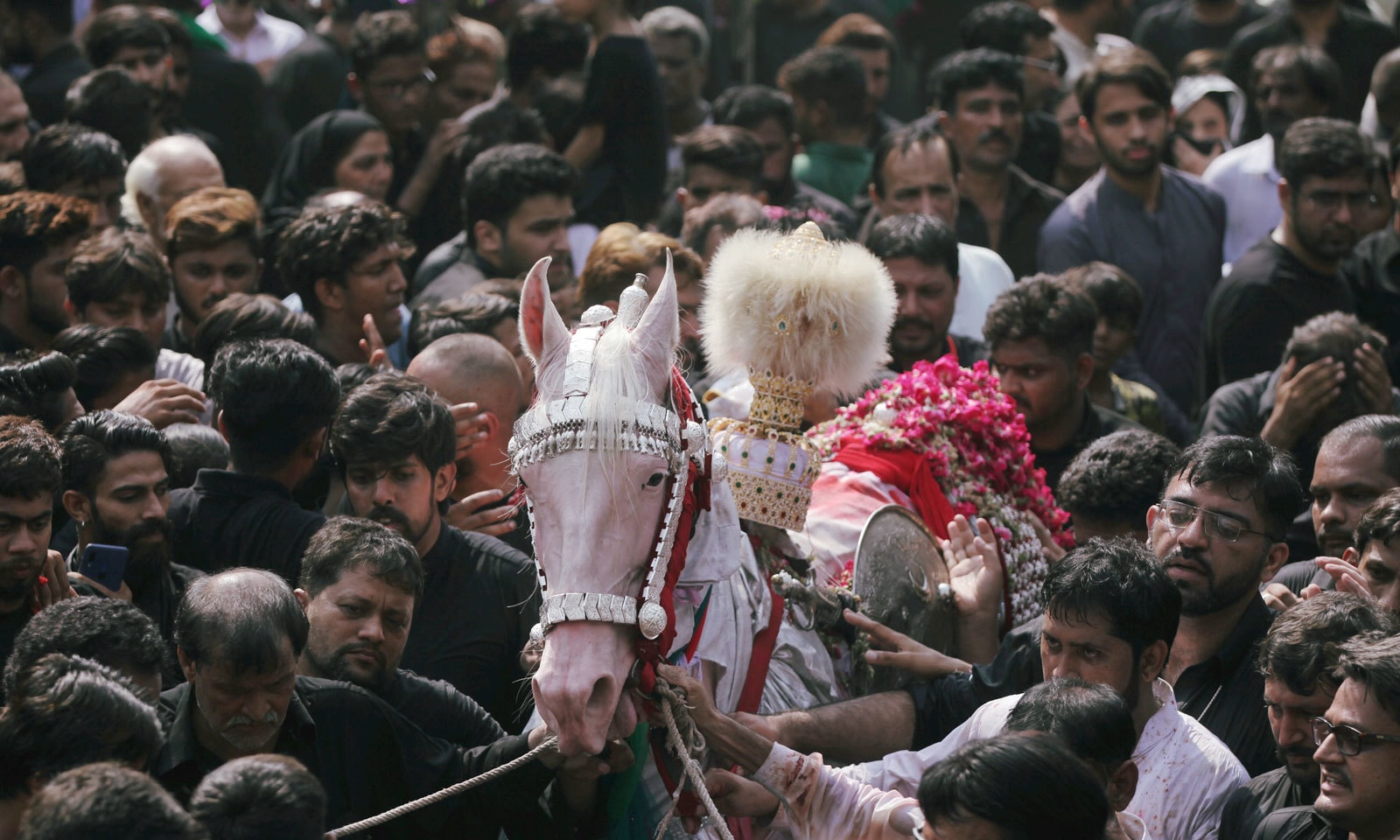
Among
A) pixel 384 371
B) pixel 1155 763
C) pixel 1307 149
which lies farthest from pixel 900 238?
pixel 1155 763

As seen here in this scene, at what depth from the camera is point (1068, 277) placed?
26.3 ft

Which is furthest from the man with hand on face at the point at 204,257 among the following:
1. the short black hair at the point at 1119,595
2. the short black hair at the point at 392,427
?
the short black hair at the point at 1119,595

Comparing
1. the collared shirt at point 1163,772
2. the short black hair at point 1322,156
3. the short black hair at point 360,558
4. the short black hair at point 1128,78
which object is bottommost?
the collared shirt at point 1163,772

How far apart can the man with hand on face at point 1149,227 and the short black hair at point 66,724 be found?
6194 millimetres

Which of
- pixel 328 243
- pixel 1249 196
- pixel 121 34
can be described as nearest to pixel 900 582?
pixel 328 243

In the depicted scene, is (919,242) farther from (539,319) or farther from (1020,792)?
(1020,792)

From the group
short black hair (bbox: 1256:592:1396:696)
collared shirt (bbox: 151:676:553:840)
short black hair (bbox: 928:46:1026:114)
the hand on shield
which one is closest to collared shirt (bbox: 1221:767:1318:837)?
short black hair (bbox: 1256:592:1396:696)

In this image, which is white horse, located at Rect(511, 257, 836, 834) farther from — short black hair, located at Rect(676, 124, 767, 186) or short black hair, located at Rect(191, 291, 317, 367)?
short black hair, located at Rect(676, 124, 767, 186)

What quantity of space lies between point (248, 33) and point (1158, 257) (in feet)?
20.6

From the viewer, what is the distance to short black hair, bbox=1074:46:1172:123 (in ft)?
30.3

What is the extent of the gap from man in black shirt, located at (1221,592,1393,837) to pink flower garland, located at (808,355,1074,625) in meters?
1.31

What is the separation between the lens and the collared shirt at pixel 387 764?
4137mm

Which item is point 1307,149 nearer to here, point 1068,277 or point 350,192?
point 1068,277

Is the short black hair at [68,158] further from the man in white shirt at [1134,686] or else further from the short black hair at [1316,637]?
the short black hair at [1316,637]
